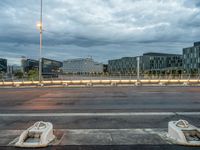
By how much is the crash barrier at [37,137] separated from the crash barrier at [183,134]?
10.7 feet

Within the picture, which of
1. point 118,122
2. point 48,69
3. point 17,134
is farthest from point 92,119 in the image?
point 48,69

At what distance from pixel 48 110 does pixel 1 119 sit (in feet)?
8.29

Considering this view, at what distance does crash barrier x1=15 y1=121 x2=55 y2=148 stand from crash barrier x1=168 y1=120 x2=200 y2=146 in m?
3.26

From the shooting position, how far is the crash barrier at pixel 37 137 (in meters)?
5.88

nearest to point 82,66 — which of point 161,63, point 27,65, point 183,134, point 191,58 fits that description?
point 27,65

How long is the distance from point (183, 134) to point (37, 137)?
12.6 feet

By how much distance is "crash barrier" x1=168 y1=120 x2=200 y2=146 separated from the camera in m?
6.03

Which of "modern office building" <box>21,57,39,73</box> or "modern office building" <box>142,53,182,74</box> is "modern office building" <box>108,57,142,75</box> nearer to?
"modern office building" <box>142,53,182,74</box>

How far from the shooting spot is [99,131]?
7422 millimetres

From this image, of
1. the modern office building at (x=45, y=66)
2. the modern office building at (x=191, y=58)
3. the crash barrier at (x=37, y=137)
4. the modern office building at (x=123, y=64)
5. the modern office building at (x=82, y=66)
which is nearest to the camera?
the crash barrier at (x=37, y=137)

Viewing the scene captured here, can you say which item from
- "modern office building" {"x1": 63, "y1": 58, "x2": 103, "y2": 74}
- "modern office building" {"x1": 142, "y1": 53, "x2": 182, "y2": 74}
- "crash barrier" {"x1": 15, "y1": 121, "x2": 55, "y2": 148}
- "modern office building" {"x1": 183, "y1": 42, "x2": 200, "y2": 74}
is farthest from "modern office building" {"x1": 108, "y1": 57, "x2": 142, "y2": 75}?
"crash barrier" {"x1": 15, "y1": 121, "x2": 55, "y2": 148}

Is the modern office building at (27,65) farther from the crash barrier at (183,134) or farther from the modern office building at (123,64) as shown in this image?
the crash barrier at (183,134)

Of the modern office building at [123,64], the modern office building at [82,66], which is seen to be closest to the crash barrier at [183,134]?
the modern office building at [82,66]

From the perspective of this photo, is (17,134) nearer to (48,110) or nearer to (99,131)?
(99,131)
